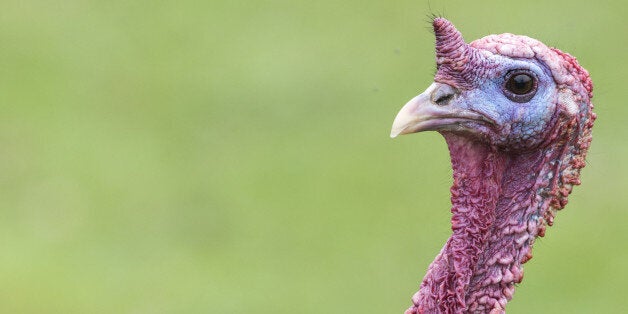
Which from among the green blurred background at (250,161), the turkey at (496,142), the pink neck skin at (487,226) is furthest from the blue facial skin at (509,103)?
the green blurred background at (250,161)

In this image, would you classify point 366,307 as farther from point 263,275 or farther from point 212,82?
point 212,82

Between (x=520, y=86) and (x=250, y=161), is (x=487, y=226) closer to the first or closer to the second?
(x=520, y=86)

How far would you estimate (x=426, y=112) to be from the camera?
233 inches

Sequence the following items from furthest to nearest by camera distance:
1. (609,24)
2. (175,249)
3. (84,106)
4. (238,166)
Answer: (609,24), (84,106), (238,166), (175,249)

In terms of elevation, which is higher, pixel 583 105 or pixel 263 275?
pixel 583 105

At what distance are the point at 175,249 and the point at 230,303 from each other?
91 cm

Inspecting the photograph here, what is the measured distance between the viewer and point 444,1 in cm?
1491

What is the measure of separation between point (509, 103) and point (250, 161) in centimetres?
665

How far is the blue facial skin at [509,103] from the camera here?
19.4 feet

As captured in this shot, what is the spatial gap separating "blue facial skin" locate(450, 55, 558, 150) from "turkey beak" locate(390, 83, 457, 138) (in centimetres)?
4

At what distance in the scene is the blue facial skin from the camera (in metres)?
5.92

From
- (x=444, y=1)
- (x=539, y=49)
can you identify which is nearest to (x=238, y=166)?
(x=444, y=1)

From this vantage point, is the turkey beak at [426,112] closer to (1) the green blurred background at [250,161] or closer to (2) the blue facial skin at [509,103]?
(2) the blue facial skin at [509,103]

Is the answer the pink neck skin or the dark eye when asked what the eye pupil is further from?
the pink neck skin
